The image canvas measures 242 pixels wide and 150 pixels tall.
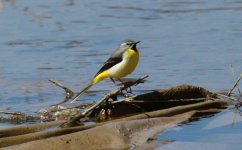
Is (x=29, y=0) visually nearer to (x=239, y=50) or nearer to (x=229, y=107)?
(x=239, y=50)

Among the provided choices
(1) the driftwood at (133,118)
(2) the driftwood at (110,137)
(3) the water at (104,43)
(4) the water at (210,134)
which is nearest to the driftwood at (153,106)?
(1) the driftwood at (133,118)

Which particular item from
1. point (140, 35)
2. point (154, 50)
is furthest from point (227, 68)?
point (140, 35)

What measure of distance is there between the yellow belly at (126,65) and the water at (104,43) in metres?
0.94

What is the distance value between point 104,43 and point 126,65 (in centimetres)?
445

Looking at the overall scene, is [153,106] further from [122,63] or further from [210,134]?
[210,134]

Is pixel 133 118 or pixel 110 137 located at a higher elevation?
pixel 133 118

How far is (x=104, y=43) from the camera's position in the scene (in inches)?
559

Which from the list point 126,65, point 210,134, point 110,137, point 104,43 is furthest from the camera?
point 104,43

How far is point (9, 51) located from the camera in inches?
542

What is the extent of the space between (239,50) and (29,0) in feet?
22.5

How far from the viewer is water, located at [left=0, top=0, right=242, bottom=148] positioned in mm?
11406

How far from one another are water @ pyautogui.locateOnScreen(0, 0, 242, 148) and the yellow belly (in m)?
0.94

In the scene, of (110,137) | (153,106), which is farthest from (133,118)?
(110,137)

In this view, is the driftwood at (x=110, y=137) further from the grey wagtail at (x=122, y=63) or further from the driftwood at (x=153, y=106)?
the grey wagtail at (x=122, y=63)
